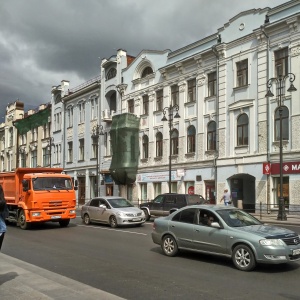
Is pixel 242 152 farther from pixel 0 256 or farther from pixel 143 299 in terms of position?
pixel 143 299

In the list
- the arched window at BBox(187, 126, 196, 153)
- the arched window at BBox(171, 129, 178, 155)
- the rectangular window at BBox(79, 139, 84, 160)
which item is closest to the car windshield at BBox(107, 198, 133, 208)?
the arched window at BBox(187, 126, 196, 153)

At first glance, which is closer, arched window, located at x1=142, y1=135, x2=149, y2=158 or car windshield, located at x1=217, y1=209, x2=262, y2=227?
car windshield, located at x1=217, y1=209, x2=262, y2=227

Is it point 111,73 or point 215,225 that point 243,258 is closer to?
point 215,225

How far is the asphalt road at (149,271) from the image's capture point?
293 inches

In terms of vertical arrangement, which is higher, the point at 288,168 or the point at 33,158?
the point at 33,158

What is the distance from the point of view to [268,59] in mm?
27203

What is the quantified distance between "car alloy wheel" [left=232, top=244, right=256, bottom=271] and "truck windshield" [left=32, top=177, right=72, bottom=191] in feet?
39.0

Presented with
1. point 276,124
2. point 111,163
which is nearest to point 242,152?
point 276,124

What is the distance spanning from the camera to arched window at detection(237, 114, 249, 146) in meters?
28.6

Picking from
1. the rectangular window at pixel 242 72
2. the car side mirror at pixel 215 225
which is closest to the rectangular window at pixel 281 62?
the rectangular window at pixel 242 72

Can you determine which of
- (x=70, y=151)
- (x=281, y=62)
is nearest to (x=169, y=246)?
(x=281, y=62)

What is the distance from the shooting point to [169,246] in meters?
11.3

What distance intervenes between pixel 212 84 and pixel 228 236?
905 inches

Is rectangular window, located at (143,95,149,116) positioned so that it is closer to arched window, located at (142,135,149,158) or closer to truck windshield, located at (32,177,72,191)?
arched window, located at (142,135,149,158)
